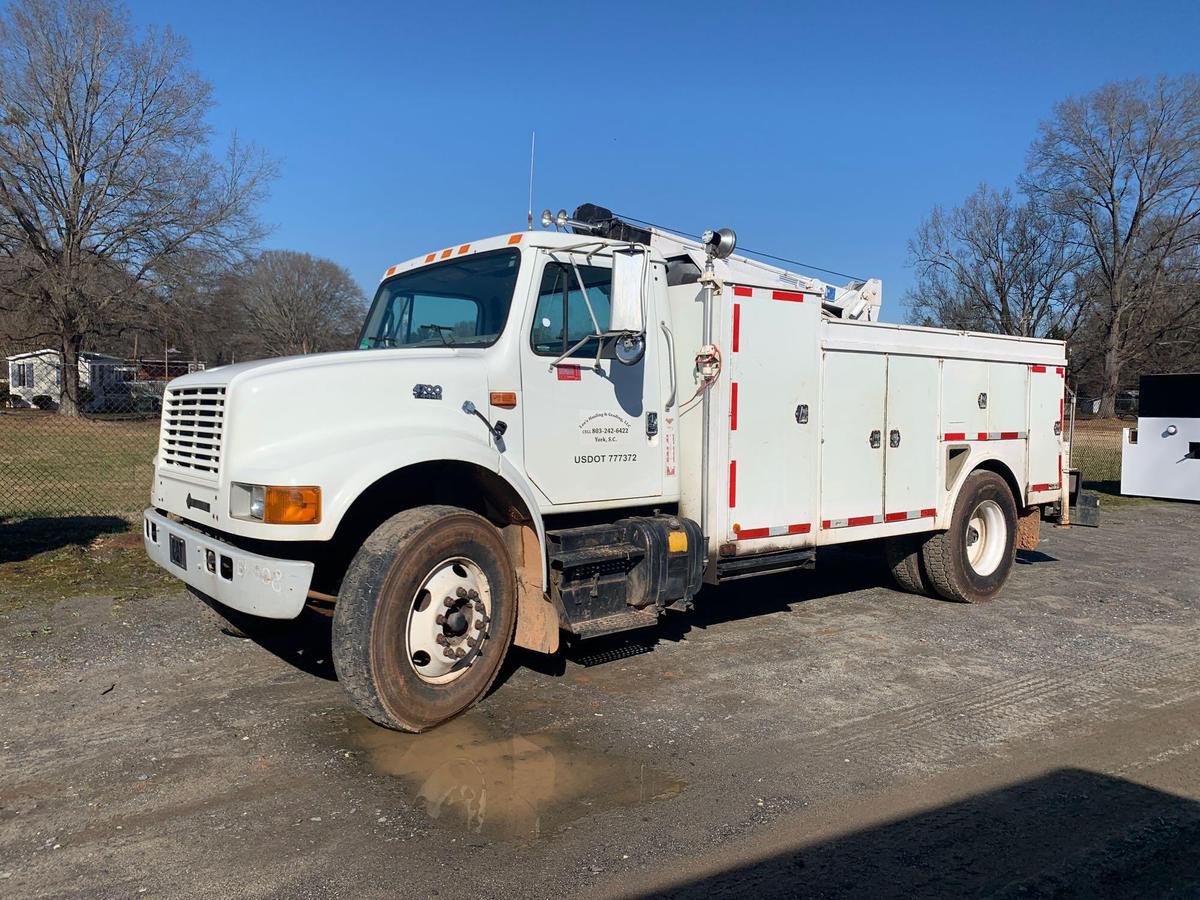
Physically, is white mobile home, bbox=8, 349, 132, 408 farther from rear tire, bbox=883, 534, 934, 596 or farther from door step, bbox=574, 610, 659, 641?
door step, bbox=574, 610, 659, 641

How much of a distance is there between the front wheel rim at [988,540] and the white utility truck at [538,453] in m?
0.95

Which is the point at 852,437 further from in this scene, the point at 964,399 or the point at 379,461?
the point at 379,461

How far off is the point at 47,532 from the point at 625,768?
790cm

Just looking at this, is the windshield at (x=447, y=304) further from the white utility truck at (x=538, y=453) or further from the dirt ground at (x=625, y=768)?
the dirt ground at (x=625, y=768)

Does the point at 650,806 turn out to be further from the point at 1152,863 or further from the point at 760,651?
the point at 760,651

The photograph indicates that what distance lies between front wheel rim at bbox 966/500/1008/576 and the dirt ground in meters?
1.27

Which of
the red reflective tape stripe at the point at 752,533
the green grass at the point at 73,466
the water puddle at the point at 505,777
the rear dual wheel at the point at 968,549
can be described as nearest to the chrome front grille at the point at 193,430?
the water puddle at the point at 505,777

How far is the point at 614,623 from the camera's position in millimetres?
5219

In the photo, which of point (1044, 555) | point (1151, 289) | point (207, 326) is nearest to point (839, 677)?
point (1044, 555)

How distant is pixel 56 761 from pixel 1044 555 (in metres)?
9.93

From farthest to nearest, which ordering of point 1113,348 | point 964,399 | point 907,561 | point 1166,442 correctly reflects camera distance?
point 1113,348 → point 1166,442 → point 907,561 → point 964,399

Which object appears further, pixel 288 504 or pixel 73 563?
pixel 73 563

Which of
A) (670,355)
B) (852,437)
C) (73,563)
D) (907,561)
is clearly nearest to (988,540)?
(907,561)

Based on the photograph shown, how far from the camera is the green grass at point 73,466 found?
1143 centimetres
